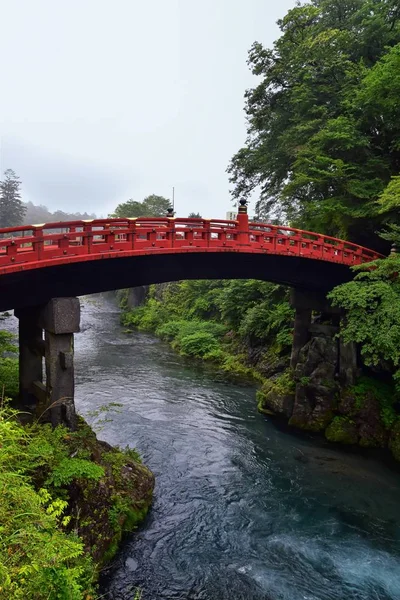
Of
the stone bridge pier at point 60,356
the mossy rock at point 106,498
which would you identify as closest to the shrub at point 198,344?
the mossy rock at point 106,498

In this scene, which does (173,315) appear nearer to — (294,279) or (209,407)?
(209,407)

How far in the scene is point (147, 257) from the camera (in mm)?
13547

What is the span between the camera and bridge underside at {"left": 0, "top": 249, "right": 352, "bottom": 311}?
11805 millimetres

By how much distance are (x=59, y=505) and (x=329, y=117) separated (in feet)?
73.9

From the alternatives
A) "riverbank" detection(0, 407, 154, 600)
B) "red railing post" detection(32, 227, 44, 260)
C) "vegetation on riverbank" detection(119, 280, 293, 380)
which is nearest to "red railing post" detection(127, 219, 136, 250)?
"red railing post" detection(32, 227, 44, 260)

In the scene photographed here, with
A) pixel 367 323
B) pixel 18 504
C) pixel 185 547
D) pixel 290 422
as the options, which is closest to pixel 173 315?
pixel 290 422

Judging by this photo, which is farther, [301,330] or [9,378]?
[301,330]

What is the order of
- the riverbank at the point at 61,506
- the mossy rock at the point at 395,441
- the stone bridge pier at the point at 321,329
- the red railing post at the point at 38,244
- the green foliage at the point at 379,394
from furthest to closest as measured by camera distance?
1. the stone bridge pier at the point at 321,329
2. the green foliage at the point at 379,394
3. the mossy rock at the point at 395,441
4. the red railing post at the point at 38,244
5. the riverbank at the point at 61,506

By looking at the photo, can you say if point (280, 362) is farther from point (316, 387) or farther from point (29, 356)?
point (29, 356)

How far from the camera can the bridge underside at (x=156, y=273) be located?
11805 millimetres

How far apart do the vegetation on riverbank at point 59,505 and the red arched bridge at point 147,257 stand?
10.9 feet

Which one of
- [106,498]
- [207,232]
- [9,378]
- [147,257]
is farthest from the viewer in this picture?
[9,378]

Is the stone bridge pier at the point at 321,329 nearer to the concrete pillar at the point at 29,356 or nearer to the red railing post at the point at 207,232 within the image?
the red railing post at the point at 207,232

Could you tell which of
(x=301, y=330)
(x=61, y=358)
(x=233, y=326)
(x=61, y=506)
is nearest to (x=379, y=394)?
(x=301, y=330)
